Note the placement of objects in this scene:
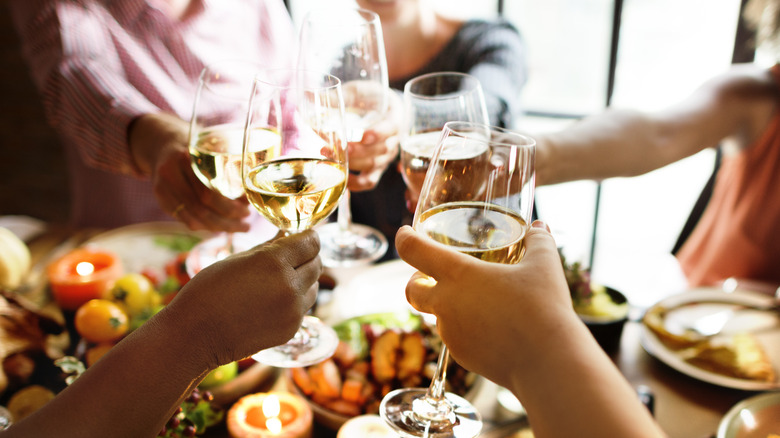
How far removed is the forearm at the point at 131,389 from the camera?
669 mm

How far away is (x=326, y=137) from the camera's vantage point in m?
0.83

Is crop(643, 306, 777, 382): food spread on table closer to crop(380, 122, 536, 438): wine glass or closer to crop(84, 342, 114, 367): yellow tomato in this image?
crop(380, 122, 536, 438): wine glass

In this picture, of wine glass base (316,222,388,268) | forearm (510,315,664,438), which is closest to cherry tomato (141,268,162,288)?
wine glass base (316,222,388,268)

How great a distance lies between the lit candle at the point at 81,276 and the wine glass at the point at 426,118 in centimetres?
79

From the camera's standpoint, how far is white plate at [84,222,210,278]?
1592 mm

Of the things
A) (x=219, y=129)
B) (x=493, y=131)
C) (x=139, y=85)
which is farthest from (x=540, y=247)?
(x=139, y=85)

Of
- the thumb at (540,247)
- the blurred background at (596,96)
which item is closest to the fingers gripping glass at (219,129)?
the thumb at (540,247)

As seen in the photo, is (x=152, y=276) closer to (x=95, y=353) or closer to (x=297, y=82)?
(x=95, y=353)

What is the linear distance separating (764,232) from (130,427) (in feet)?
6.37

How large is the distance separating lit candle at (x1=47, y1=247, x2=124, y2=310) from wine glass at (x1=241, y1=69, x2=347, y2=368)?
2.39 feet

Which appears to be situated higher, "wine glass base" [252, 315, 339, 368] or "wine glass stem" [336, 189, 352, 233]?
"wine glass stem" [336, 189, 352, 233]

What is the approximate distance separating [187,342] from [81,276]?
807mm

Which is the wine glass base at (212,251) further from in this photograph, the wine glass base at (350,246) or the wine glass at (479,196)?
the wine glass at (479,196)

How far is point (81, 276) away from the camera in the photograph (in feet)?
4.52
